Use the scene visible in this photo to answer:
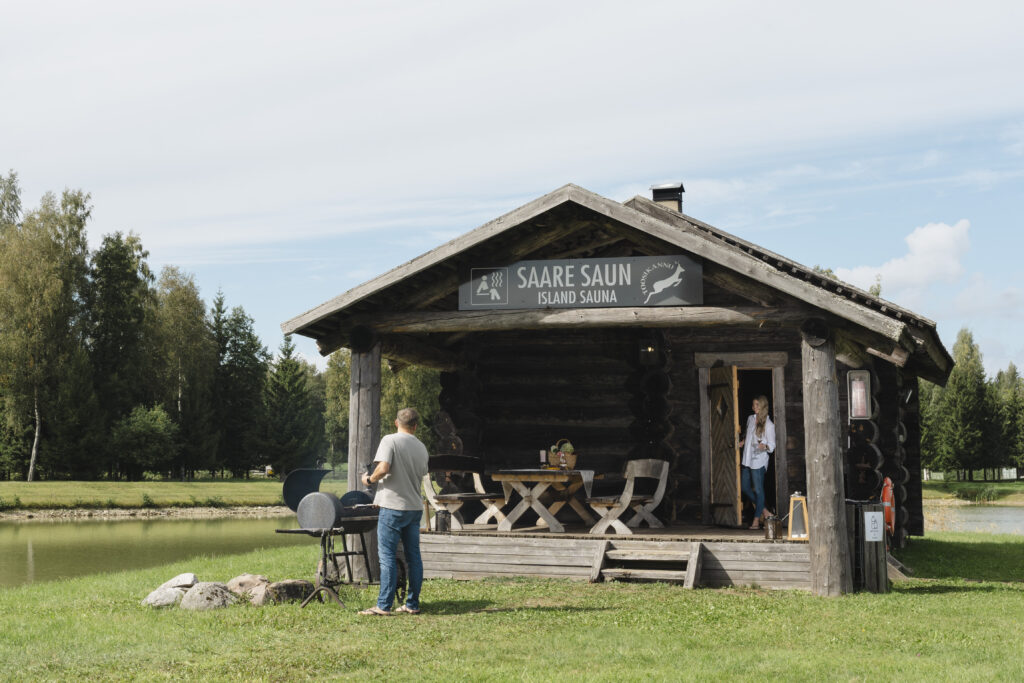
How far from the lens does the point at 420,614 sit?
8.20m

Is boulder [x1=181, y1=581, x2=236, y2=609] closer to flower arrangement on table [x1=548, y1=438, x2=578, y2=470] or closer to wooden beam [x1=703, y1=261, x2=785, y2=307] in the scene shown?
flower arrangement on table [x1=548, y1=438, x2=578, y2=470]

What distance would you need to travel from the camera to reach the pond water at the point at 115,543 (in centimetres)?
1706

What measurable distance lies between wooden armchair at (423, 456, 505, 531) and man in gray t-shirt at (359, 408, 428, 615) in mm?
3037

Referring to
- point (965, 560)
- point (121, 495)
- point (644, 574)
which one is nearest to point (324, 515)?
point (644, 574)

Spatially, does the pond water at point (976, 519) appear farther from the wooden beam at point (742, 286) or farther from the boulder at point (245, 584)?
the boulder at point (245, 584)

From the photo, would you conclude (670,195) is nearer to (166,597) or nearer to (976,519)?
(166,597)

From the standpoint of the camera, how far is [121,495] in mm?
35312

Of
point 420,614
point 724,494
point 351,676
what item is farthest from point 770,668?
point 724,494

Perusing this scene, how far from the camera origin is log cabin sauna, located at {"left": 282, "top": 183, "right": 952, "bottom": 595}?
9.62 m

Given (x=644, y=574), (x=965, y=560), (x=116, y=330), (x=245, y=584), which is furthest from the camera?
(x=116, y=330)

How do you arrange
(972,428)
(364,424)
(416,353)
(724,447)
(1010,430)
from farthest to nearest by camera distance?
(1010,430) → (972,428) → (724,447) → (416,353) → (364,424)

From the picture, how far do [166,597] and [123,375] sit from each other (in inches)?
1445

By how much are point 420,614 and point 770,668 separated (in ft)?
10.4

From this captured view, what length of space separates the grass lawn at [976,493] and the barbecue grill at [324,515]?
3994 centimetres
